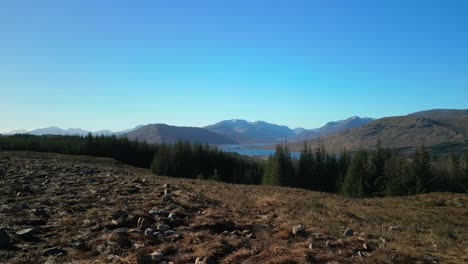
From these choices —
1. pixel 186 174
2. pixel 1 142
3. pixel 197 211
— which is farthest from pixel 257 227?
pixel 1 142

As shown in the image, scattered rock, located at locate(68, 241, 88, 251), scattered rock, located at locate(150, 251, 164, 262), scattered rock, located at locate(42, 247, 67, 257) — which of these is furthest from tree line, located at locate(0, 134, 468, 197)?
scattered rock, located at locate(150, 251, 164, 262)

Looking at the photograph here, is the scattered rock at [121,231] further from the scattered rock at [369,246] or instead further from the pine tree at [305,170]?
the pine tree at [305,170]

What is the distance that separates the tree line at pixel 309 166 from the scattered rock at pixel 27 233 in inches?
2155

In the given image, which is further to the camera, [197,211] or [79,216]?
[197,211]

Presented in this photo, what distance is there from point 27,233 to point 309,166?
85.4 meters

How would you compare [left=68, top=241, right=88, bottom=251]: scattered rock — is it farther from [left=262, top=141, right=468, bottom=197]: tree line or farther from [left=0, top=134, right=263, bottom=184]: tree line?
[left=0, top=134, right=263, bottom=184]: tree line

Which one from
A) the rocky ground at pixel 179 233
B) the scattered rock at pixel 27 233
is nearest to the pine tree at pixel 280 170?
the rocky ground at pixel 179 233

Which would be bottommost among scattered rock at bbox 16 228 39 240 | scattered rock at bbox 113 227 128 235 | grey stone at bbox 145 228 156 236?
grey stone at bbox 145 228 156 236

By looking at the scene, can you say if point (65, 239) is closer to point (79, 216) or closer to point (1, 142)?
point (79, 216)

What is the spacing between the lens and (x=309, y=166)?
3602 inches

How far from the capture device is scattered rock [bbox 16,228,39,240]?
10386mm

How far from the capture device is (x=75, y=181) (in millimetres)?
22672

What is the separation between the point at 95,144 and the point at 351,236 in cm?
11369

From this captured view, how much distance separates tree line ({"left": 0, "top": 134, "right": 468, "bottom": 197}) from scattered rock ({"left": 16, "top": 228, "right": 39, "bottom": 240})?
180ft
